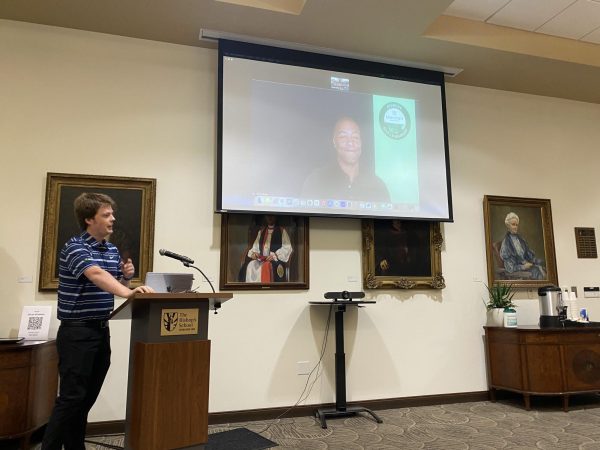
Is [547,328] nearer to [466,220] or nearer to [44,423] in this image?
[466,220]

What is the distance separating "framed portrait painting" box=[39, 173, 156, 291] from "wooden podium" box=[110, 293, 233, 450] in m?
1.56

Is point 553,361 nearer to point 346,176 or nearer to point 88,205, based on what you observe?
point 346,176

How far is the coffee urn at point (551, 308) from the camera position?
4066 mm

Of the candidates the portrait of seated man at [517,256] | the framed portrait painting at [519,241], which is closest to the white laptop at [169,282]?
the framed portrait painting at [519,241]

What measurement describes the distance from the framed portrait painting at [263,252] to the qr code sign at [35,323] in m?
1.31

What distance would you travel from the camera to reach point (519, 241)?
184 inches

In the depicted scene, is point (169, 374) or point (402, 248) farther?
point (402, 248)

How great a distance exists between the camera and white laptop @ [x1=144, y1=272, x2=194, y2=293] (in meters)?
2.22

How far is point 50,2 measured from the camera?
3.39 m

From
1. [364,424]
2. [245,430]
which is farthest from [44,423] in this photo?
[364,424]

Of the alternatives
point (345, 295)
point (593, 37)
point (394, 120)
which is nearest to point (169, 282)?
point (345, 295)

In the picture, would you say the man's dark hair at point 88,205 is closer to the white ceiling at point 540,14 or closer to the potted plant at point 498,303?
the white ceiling at point 540,14

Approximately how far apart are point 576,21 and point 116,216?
444 cm

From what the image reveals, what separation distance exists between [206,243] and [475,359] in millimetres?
2766
